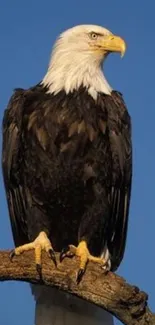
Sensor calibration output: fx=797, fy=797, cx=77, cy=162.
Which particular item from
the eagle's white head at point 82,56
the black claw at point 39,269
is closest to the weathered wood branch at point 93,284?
the black claw at point 39,269

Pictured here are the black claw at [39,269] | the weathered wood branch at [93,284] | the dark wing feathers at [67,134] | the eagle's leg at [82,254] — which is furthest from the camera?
the dark wing feathers at [67,134]

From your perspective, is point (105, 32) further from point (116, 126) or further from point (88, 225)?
point (88, 225)

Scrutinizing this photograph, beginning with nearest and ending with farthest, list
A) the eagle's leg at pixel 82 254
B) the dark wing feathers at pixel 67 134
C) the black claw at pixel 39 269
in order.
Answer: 1. the black claw at pixel 39 269
2. the eagle's leg at pixel 82 254
3. the dark wing feathers at pixel 67 134

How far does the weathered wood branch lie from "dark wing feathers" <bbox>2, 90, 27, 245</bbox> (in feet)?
3.56

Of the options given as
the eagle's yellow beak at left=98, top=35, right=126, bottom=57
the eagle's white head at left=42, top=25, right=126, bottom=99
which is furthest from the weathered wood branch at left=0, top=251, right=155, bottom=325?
the eagle's yellow beak at left=98, top=35, right=126, bottom=57

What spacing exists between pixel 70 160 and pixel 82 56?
3.41 feet

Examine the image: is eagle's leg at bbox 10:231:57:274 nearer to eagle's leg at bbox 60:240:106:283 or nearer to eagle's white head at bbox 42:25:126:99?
eagle's leg at bbox 60:240:106:283

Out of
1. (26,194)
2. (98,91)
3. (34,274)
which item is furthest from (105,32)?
(34,274)

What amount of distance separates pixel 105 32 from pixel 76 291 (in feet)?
8.31

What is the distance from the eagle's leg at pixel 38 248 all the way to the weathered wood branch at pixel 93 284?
0.03 metres

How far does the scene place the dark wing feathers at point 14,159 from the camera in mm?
6211

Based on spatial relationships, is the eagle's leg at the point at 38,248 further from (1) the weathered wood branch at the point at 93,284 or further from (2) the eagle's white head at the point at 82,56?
(2) the eagle's white head at the point at 82,56

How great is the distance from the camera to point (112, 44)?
657cm

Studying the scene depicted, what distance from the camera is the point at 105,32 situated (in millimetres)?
6633
